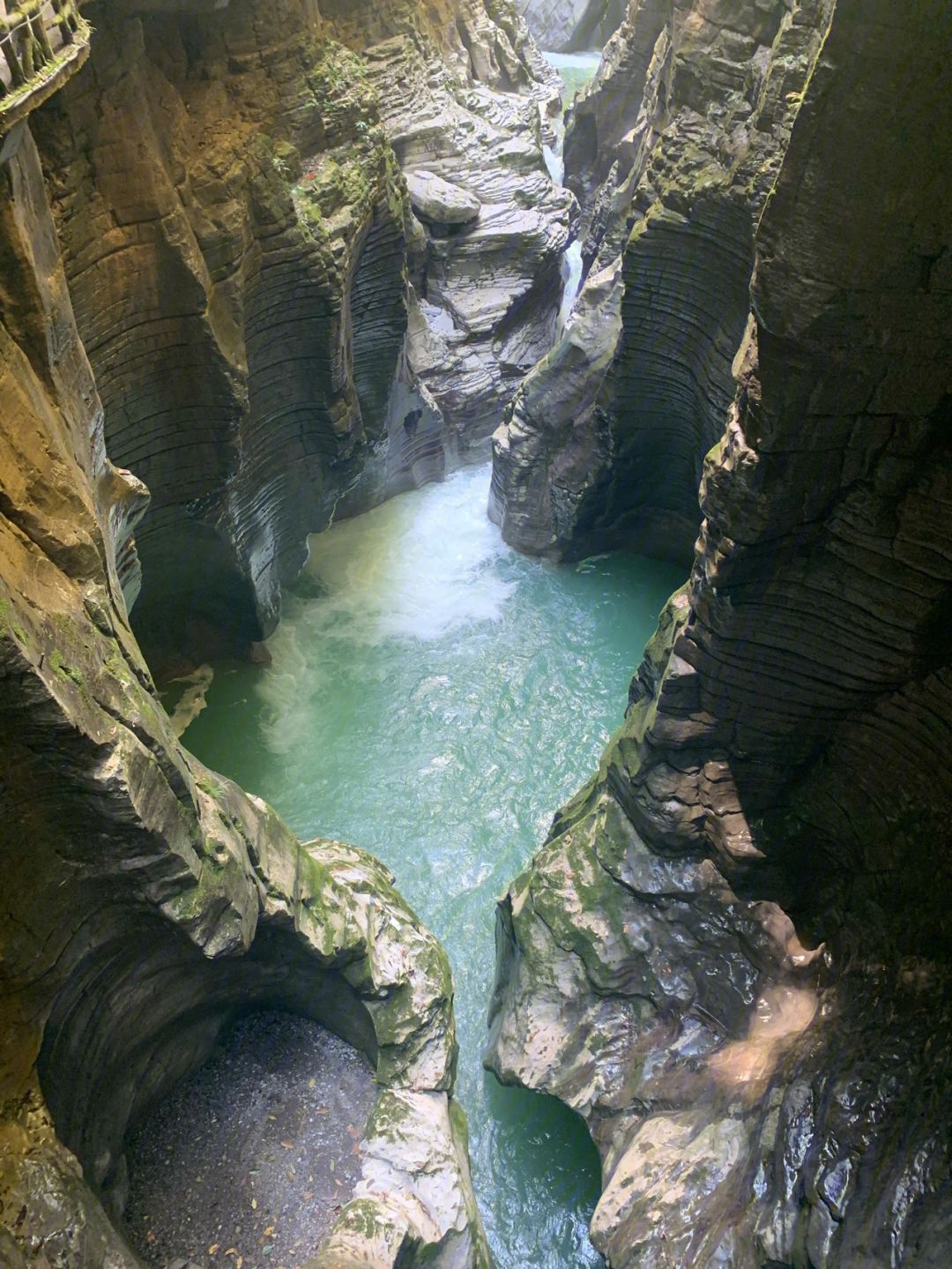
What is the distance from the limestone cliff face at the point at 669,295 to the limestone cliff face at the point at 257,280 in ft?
6.14

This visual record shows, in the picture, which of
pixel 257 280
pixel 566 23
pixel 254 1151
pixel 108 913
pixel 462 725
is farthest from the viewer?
pixel 566 23

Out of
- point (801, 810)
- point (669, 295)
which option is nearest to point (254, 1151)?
point (801, 810)

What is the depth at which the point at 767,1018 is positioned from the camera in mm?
5395

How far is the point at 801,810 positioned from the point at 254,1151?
359cm

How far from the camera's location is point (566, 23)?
26.5m

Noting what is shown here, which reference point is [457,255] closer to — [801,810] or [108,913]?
[801,810]

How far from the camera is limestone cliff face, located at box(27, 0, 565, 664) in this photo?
6.33 meters

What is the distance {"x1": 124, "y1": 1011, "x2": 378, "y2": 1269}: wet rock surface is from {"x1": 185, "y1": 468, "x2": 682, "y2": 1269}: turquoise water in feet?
4.33

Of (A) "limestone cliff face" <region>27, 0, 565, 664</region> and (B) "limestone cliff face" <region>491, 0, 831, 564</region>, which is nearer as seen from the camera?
(A) "limestone cliff face" <region>27, 0, 565, 664</region>

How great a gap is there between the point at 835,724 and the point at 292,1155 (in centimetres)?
380

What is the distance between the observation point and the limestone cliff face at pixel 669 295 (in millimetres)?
7098

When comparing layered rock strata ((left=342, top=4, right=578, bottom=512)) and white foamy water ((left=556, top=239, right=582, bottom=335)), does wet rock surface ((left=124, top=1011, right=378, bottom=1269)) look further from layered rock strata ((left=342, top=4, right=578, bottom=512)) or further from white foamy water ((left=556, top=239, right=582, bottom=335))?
white foamy water ((left=556, top=239, right=582, bottom=335))

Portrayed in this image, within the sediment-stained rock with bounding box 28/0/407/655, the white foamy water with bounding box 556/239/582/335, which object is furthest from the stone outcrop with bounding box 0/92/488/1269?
the white foamy water with bounding box 556/239/582/335

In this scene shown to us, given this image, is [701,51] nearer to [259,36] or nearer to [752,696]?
[259,36]
